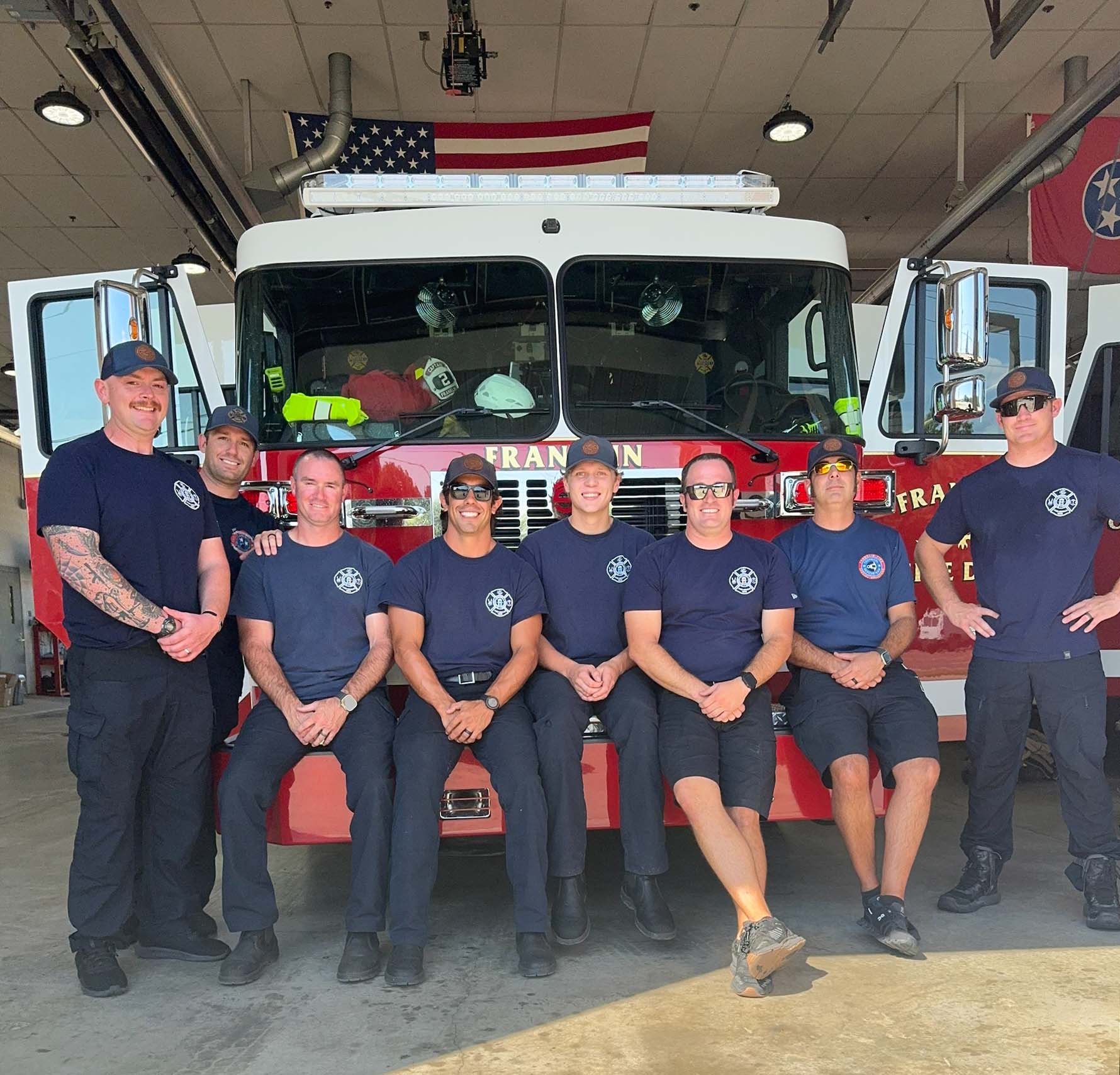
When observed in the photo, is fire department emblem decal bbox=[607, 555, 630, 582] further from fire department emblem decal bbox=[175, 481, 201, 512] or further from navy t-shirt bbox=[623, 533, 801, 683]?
fire department emblem decal bbox=[175, 481, 201, 512]

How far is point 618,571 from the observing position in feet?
12.8

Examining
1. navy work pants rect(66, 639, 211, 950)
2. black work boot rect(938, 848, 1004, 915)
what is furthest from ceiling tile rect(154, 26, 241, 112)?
black work boot rect(938, 848, 1004, 915)

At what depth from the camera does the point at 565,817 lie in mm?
3457

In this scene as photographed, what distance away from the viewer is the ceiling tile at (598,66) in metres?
8.52

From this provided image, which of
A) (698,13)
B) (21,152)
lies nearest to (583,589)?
(698,13)

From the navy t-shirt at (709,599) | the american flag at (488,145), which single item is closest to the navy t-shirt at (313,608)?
the navy t-shirt at (709,599)

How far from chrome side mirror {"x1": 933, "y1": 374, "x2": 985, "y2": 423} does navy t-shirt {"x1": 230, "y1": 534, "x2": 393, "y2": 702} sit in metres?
2.22

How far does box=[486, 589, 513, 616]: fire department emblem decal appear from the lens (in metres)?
3.74

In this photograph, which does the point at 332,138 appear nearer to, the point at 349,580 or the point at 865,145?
the point at 865,145

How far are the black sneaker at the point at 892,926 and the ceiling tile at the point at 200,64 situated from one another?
26.1 ft

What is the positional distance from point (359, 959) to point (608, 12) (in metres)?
7.27

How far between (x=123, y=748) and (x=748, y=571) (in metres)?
2.15

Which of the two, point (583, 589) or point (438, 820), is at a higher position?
point (583, 589)

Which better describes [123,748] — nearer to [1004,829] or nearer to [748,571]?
[748,571]
